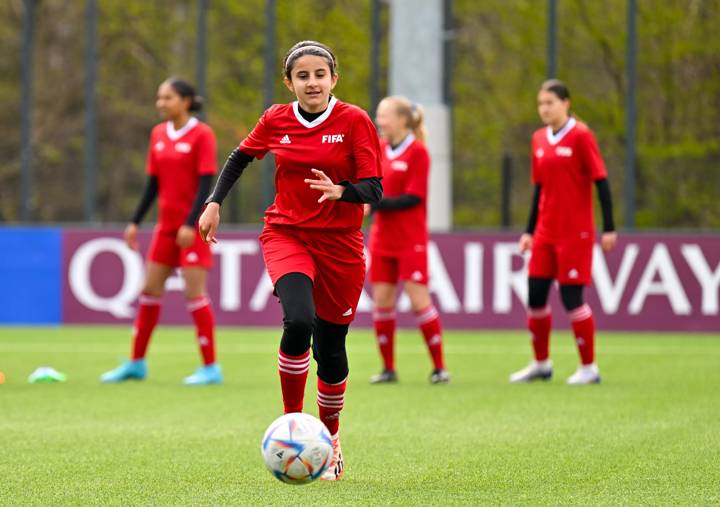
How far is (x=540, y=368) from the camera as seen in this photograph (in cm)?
1095

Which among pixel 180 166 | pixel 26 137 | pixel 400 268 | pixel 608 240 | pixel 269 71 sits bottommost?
pixel 400 268

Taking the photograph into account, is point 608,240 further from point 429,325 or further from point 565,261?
point 429,325

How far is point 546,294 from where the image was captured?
10.8 metres

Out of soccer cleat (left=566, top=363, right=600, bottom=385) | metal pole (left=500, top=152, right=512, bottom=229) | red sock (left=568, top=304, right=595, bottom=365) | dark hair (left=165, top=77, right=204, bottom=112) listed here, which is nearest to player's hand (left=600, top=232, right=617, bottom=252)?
red sock (left=568, top=304, right=595, bottom=365)

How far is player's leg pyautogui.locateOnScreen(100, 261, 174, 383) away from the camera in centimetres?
1071

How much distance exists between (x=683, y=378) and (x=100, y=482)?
6.13 metres

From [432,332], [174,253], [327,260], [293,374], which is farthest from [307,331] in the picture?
[432,332]

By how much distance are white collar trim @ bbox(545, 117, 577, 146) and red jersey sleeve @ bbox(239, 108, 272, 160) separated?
439 cm

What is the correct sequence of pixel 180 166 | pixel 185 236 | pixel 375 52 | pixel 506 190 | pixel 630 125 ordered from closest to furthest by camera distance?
pixel 185 236, pixel 180 166, pixel 506 190, pixel 630 125, pixel 375 52

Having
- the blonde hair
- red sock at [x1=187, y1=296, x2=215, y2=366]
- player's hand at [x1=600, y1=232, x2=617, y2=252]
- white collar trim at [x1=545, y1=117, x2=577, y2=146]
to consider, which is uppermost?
the blonde hair

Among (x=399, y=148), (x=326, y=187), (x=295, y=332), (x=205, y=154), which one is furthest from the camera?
(x=399, y=148)

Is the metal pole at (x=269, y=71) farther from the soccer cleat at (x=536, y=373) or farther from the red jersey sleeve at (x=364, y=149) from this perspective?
the red jersey sleeve at (x=364, y=149)

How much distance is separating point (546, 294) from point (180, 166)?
2.91 metres

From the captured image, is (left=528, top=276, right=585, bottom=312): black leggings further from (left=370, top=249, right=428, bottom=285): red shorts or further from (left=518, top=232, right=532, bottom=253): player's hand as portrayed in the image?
(left=370, top=249, right=428, bottom=285): red shorts
